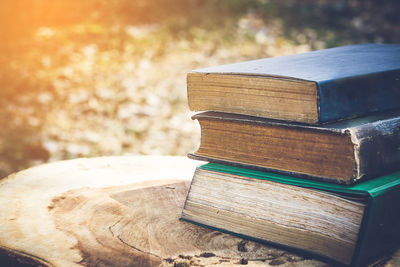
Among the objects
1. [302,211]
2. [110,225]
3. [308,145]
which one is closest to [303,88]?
[308,145]

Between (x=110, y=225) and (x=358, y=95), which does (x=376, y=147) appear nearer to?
(x=358, y=95)

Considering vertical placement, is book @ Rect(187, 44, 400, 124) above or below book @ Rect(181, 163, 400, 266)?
above

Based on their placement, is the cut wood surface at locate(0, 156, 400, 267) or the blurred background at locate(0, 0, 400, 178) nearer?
the cut wood surface at locate(0, 156, 400, 267)

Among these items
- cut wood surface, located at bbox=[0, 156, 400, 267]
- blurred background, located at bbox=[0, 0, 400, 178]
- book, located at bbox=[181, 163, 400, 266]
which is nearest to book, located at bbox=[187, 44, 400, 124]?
book, located at bbox=[181, 163, 400, 266]

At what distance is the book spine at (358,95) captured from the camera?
39.0 inches

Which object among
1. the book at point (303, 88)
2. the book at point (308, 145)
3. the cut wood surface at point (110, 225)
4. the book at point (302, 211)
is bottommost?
the cut wood surface at point (110, 225)

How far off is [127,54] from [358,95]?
3.71 m

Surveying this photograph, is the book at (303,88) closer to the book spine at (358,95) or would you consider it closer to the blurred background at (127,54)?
the book spine at (358,95)

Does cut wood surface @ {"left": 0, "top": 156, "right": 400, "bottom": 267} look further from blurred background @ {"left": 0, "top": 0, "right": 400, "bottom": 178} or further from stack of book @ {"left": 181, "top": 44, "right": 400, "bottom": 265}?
blurred background @ {"left": 0, "top": 0, "right": 400, "bottom": 178}

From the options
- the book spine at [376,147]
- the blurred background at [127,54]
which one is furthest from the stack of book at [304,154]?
the blurred background at [127,54]

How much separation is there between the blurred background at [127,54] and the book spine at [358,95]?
2159 mm

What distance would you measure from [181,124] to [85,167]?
77.7 inches

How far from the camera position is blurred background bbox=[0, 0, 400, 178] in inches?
131

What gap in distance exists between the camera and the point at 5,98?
375cm
